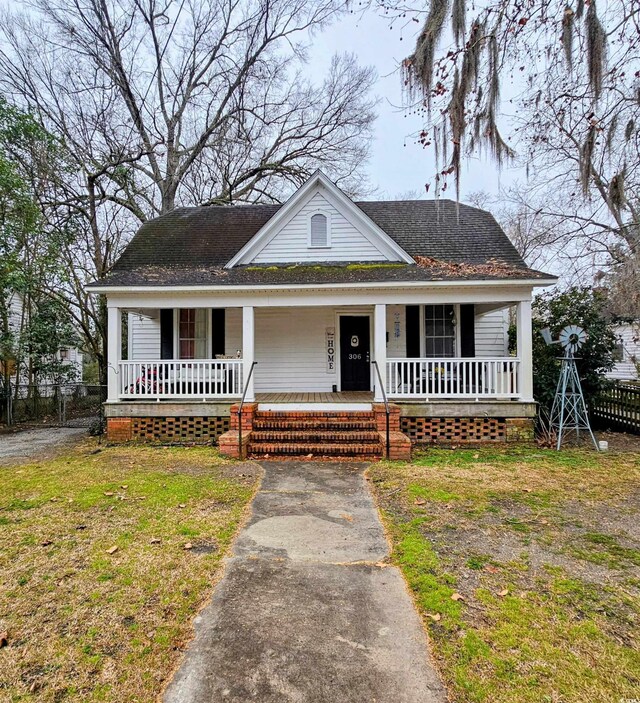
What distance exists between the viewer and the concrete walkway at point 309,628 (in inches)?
81.8

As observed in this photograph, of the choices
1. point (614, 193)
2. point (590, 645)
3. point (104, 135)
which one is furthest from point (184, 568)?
point (104, 135)

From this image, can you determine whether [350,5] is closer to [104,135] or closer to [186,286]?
[186,286]

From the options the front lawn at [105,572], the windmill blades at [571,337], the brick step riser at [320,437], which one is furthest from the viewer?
the windmill blades at [571,337]

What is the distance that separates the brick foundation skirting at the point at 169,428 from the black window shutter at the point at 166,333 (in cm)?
222

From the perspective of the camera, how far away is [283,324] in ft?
36.3

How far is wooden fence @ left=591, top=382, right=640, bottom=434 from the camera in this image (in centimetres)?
954

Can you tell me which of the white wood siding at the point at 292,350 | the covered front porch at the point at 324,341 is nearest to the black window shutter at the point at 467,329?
the covered front porch at the point at 324,341

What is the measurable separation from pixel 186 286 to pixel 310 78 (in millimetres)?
15763

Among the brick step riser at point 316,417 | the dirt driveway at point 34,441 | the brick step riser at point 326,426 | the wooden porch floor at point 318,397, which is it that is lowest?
the dirt driveway at point 34,441

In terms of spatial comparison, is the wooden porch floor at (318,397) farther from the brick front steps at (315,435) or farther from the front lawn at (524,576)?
the front lawn at (524,576)

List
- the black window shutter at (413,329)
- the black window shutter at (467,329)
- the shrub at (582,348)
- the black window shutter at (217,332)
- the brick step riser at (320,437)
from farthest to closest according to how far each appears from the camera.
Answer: the black window shutter at (217,332), the black window shutter at (413,329), the black window shutter at (467,329), the shrub at (582,348), the brick step riser at (320,437)

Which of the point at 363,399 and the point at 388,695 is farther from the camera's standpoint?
the point at 363,399

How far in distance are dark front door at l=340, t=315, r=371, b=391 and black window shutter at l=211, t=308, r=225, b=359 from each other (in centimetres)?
324

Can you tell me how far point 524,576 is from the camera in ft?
10.5
